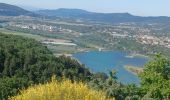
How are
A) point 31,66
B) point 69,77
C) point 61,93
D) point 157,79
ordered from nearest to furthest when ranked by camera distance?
point 61,93
point 157,79
point 69,77
point 31,66

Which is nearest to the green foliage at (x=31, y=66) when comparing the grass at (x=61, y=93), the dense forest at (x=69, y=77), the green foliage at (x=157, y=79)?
the dense forest at (x=69, y=77)

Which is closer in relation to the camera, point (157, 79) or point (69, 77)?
point (157, 79)

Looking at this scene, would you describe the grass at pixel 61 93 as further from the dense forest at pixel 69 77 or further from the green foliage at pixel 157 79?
the green foliage at pixel 157 79

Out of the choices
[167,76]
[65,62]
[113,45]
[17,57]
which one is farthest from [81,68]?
[113,45]

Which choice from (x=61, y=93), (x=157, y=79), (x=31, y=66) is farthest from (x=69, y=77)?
(x=61, y=93)

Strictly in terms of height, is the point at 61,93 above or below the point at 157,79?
above

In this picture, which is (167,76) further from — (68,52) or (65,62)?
(68,52)

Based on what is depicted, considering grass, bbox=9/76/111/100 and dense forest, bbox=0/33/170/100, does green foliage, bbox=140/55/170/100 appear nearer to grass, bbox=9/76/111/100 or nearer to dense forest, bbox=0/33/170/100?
dense forest, bbox=0/33/170/100

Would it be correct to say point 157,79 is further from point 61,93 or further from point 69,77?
point 61,93
